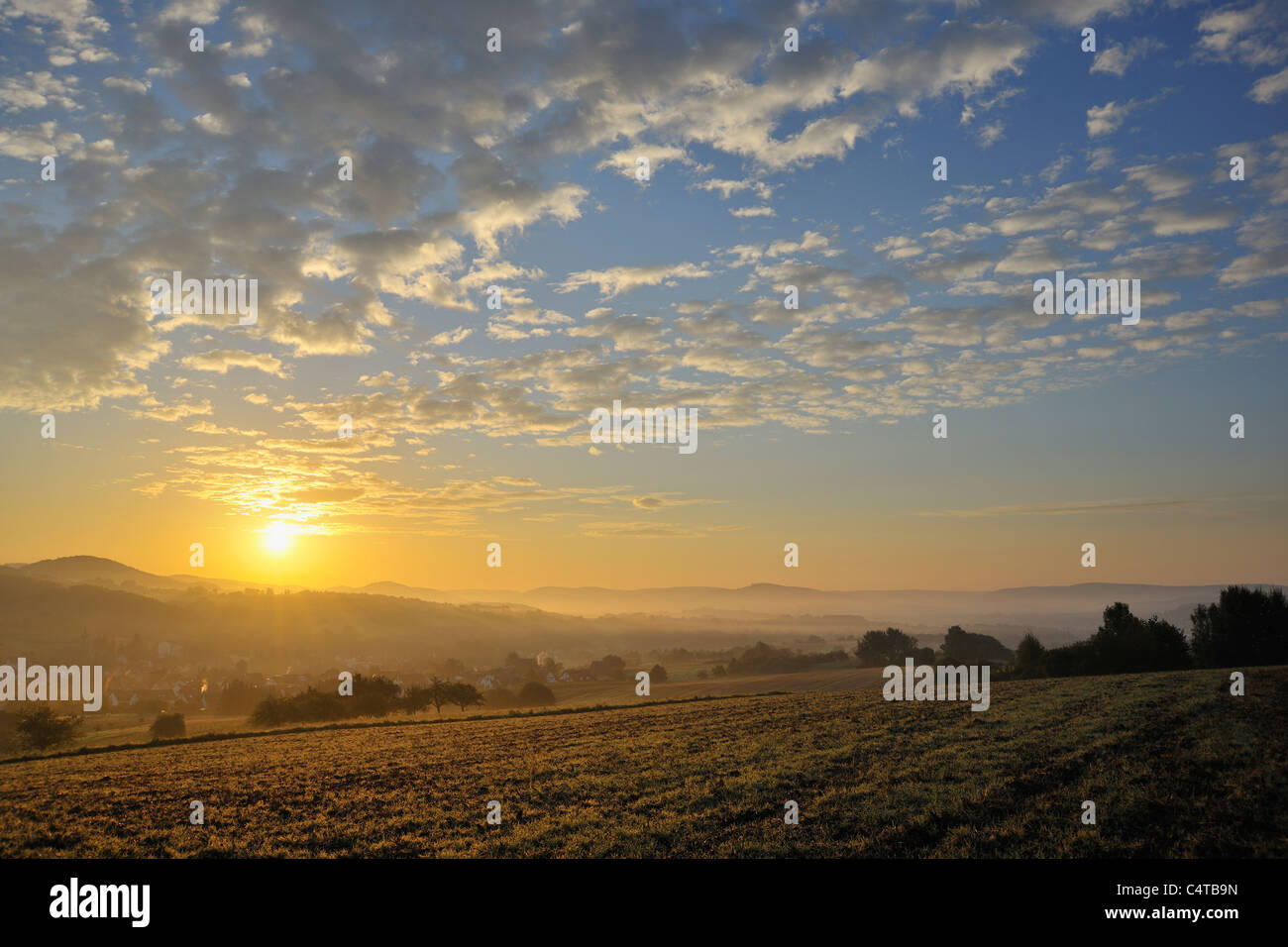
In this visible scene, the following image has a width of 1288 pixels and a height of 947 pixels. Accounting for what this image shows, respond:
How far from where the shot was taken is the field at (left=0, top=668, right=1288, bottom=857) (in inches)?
639

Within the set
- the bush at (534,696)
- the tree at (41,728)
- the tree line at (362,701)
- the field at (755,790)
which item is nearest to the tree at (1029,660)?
the field at (755,790)

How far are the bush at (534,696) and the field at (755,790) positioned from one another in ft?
268

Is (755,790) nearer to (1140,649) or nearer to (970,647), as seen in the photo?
(1140,649)

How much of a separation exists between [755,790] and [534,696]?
109450 mm

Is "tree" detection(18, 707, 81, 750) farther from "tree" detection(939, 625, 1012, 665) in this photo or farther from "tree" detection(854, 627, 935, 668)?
"tree" detection(854, 627, 935, 668)

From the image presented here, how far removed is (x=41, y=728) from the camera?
259ft

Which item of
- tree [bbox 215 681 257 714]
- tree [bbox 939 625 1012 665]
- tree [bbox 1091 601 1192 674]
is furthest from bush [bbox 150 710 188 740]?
tree [bbox 939 625 1012 665]

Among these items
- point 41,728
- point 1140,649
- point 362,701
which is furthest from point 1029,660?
point 41,728

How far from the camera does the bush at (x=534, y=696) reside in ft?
404
